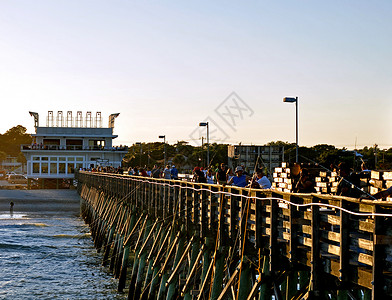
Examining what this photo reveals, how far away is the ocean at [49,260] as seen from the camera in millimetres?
24766

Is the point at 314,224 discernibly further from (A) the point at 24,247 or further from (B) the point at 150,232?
(A) the point at 24,247

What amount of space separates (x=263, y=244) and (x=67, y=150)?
93.0 metres

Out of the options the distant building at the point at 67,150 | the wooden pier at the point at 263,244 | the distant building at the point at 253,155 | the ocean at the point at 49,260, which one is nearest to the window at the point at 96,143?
the distant building at the point at 67,150

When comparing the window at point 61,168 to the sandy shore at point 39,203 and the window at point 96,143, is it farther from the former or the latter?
the sandy shore at point 39,203

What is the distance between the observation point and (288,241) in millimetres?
11203

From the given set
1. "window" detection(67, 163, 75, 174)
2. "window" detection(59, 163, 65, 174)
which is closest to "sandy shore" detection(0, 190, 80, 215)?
"window" detection(59, 163, 65, 174)

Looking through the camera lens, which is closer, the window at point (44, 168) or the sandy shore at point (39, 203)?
the sandy shore at point (39, 203)

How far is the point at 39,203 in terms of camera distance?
232 feet

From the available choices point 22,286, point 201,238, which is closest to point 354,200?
point 201,238

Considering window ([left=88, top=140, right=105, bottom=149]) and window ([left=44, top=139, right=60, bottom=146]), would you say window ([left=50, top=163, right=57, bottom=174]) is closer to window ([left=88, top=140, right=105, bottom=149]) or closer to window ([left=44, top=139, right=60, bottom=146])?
window ([left=44, top=139, right=60, bottom=146])

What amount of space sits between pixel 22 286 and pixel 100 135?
82.6 meters

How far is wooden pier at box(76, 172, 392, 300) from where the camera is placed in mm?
8617

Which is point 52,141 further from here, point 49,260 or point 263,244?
point 263,244

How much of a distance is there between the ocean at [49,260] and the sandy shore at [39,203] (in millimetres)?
2616
